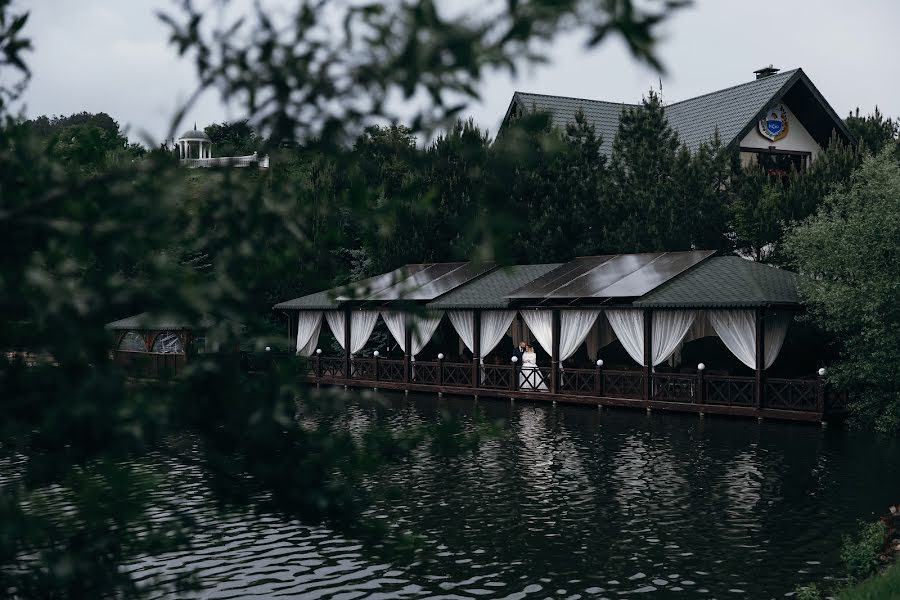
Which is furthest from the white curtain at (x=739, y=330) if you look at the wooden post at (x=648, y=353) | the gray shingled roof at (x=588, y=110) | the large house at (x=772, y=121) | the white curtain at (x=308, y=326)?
the gray shingled roof at (x=588, y=110)

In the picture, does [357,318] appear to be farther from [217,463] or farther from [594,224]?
[217,463]

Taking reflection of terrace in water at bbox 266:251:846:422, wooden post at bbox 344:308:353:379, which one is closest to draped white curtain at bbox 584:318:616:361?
reflection of terrace in water at bbox 266:251:846:422

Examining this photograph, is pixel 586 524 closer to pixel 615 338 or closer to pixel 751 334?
pixel 751 334

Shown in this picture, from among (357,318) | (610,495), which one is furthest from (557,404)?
(610,495)

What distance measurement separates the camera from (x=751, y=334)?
24.7m

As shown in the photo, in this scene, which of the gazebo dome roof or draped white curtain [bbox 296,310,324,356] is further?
the gazebo dome roof

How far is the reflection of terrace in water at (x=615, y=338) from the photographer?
80.7 feet

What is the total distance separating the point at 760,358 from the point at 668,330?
306 cm

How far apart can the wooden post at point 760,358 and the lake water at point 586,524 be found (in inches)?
126

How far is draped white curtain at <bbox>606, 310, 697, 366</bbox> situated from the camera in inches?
1033

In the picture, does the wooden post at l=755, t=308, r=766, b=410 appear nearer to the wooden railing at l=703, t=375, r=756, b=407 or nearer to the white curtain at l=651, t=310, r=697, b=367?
the wooden railing at l=703, t=375, r=756, b=407

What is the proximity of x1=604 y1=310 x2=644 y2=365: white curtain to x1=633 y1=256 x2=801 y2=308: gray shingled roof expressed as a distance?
761 mm

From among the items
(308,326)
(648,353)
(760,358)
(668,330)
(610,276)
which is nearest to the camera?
(760,358)

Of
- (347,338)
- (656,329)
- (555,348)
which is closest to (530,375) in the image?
(555,348)
